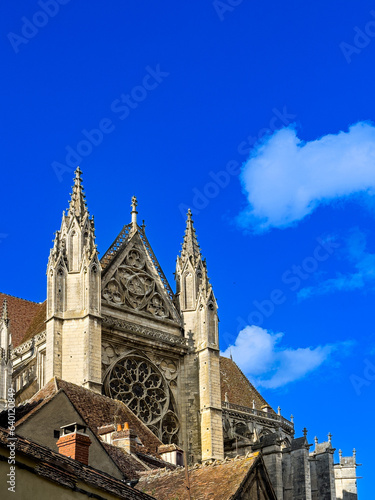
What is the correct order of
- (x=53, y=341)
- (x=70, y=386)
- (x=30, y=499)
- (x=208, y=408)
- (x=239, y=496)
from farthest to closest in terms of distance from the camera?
1. (x=208, y=408)
2. (x=53, y=341)
3. (x=70, y=386)
4. (x=239, y=496)
5. (x=30, y=499)

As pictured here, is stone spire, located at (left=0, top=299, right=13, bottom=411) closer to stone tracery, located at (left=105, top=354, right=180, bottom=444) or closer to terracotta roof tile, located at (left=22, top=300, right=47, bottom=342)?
terracotta roof tile, located at (left=22, top=300, right=47, bottom=342)

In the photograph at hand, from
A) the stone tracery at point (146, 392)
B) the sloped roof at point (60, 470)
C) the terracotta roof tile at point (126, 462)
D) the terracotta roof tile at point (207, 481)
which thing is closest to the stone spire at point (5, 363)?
the stone tracery at point (146, 392)

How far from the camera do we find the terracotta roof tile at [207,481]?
15.8 m

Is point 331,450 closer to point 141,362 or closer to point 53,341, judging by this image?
point 141,362

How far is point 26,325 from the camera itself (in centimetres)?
4100

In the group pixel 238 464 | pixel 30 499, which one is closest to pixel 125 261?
pixel 238 464

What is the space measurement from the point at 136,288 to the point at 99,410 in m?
12.9

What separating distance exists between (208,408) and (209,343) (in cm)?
268

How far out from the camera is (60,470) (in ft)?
35.2

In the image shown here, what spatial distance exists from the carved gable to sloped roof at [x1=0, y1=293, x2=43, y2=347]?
5.57 m

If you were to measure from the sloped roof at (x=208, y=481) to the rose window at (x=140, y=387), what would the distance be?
17124 millimetres

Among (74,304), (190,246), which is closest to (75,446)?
(74,304)

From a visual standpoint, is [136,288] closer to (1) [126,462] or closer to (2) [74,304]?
(2) [74,304]

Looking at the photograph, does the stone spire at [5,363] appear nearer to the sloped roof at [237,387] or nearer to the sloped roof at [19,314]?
the sloped roof at [19,314]
